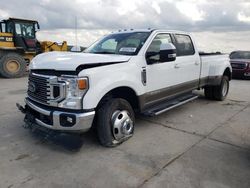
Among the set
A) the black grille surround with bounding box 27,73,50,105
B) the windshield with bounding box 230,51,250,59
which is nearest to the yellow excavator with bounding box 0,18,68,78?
the black grille surround with bounding box 27,73,50,105

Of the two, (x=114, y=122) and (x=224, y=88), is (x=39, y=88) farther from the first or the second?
(x=224, y=88)

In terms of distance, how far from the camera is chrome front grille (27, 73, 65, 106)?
367cm

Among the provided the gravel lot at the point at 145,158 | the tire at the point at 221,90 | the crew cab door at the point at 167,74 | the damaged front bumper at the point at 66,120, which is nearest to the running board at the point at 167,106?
the crew cab door at the point at 167,74

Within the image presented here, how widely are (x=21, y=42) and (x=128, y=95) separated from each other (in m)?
11.4

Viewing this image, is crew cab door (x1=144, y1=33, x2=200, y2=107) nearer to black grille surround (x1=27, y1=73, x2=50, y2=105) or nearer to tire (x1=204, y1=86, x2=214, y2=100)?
tire (x1=204, y1=86, x2=214, y2=100)

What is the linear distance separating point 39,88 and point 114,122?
131 centimetres

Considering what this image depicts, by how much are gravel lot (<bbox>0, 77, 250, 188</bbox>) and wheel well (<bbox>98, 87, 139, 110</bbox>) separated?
0.61m

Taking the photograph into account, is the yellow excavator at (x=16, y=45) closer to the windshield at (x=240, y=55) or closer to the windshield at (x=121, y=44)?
the windshield at (x=121, y=44)

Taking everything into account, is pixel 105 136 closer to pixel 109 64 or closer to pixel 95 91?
pixel 95 91

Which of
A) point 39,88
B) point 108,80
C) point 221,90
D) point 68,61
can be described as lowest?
point 221,90

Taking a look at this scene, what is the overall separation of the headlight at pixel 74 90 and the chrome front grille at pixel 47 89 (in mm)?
75

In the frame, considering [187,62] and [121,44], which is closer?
[121,44]

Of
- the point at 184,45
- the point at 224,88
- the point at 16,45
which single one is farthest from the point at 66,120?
the point at 16,45

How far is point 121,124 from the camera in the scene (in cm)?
418
